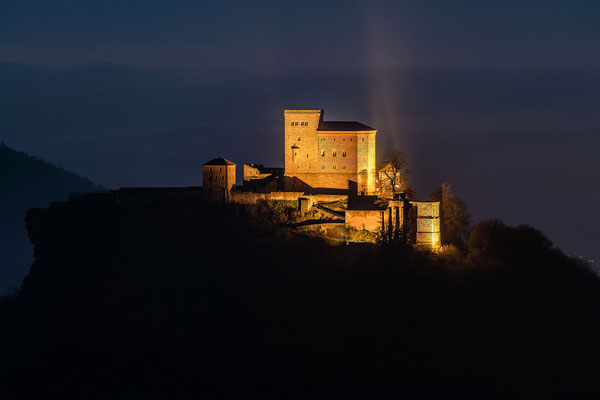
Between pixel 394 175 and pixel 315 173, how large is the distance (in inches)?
228

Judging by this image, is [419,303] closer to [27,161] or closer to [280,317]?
[280,317]

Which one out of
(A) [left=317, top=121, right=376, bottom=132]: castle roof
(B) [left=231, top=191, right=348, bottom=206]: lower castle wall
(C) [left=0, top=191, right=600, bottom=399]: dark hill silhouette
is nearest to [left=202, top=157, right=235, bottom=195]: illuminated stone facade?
(B) [left=231, top=191, right=348, bottom=206]: lower castle wall

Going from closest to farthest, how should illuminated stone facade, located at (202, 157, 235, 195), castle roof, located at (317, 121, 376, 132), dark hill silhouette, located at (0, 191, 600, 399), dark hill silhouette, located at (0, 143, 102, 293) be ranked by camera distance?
dark hill silhouette, located at (0, 191, 600, 399) → illuminated stone facade, located at (202, 157, 235, 195) → castle roof, located at (317, 121, 376, 132) → dark hill silhouette, located at (0, 143, 102, 293)

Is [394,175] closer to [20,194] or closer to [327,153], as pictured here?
[327,153]

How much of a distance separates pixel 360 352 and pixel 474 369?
7.15 metres

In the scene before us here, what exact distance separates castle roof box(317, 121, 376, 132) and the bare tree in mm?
2678

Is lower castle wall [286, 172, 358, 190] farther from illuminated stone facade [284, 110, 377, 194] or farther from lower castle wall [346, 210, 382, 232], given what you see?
lower castle wall [346, 210, 382, 232]

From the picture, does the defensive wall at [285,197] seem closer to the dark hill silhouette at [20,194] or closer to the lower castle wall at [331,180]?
the lower castle wall at [331,180]

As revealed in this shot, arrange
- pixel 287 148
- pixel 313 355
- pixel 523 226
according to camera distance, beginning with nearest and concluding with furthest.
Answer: pixel 313 355, pixel 287 148, pixel 523 226

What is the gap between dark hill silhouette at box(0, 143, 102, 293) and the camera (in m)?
112

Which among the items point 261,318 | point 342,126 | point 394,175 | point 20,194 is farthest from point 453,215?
point 20,194

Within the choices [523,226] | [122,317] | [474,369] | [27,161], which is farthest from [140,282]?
[27,161]

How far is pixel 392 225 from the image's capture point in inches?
1842

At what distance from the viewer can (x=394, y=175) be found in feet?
172
